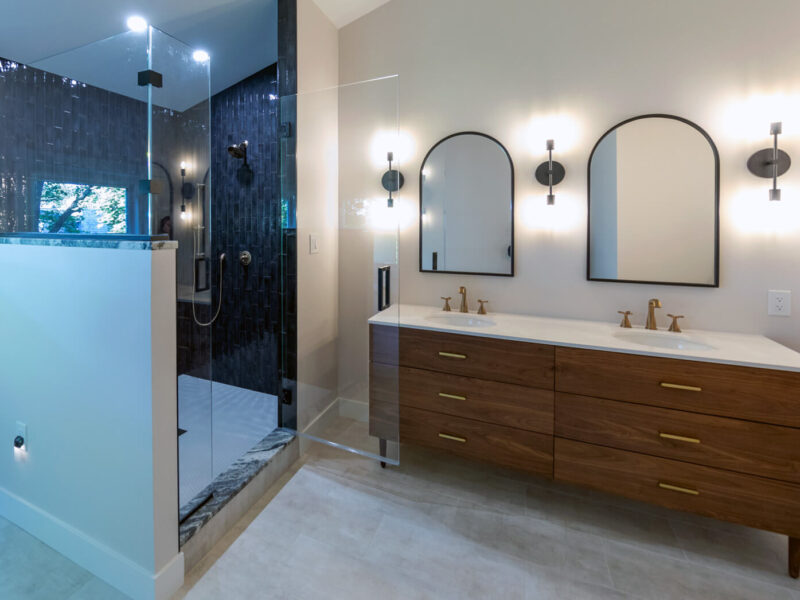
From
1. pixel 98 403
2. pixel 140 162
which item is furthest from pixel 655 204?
pixel 98 403

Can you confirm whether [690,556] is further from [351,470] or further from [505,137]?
[505,137]

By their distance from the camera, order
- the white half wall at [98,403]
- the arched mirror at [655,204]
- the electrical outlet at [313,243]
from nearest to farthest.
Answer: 1. the white half wall at [98,403]
2. the arched mirror at [655,204]
3. the electrical outlet at [313,243]

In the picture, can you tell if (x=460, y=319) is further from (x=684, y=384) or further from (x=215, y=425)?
(x=215, y=425)

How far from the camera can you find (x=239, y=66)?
2.73m

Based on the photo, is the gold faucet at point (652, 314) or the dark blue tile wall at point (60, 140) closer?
the dark blue tile wall at point (60, 140)

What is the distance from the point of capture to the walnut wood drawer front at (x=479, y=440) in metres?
1.88

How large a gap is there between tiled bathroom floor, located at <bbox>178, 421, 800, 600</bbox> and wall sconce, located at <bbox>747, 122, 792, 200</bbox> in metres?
1.62

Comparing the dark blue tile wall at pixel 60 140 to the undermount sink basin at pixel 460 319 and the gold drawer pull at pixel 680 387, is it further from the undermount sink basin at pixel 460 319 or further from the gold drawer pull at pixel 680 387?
the gold drawer pull at pixel 680 387

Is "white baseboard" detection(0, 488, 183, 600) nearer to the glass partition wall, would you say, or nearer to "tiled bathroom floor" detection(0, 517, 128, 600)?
"tiled bathroom floor" detection(0, 517, 128, 600)

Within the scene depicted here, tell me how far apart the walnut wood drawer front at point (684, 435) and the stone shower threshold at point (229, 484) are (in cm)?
153

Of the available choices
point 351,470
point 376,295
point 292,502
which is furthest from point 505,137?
point 292,502

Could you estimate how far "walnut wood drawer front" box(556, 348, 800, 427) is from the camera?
4.89 feet

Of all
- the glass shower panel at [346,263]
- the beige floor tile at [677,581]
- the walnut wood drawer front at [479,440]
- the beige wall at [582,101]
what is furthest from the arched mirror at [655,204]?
the beige floor tile at [677,581]

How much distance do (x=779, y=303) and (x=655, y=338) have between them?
0.57 m
